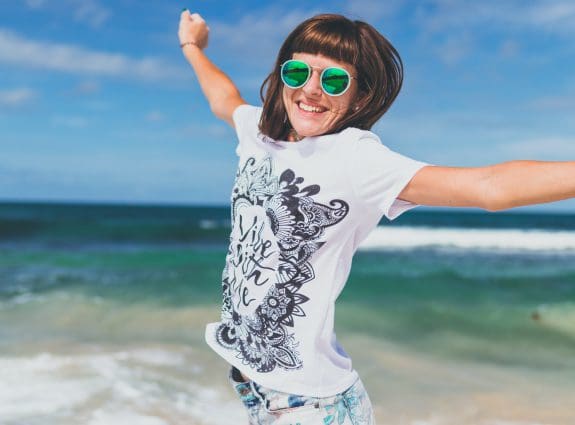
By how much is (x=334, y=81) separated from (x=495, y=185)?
505 mm

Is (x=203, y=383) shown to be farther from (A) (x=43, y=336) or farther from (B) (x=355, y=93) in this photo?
(B) (x=355, y=93)

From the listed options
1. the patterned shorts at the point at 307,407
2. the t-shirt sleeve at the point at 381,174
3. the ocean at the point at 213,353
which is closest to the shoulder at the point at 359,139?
the t-shirt sleeve at the point at 381,174

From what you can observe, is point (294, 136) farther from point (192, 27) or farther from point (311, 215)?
point (192, 27)

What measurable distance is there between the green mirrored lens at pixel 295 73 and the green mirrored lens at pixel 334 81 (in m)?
0.06

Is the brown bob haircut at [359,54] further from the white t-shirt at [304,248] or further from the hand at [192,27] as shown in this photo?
the hand at [192,27]

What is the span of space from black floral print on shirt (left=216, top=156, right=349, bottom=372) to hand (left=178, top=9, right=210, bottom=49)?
3.58ft

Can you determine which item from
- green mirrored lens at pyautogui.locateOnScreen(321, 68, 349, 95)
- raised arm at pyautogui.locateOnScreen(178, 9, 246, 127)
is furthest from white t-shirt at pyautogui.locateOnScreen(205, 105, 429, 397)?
raised arm at pyautogui.locateOnScreen(178, 9, 246, 127)

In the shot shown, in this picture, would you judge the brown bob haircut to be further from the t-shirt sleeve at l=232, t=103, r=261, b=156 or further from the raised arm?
the raised arm

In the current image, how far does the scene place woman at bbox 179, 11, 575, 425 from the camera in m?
1.52

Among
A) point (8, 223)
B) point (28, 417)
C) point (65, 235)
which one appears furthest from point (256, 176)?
point (8, 223)

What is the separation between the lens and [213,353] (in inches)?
190

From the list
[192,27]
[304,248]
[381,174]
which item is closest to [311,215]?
[304,248]

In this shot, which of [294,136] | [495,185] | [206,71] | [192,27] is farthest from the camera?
[192,27]

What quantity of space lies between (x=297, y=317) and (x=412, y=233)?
86.3 feet
